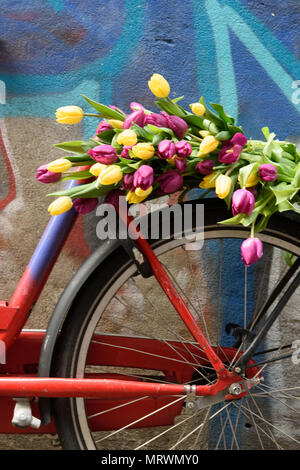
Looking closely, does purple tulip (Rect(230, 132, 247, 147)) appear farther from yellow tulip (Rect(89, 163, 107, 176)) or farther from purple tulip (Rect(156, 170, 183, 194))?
yellow tulip (Rect(89, 163, 107, 176))

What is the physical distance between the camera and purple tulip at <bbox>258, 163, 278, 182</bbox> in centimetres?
111

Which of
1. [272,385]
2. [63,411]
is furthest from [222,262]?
[63,411]

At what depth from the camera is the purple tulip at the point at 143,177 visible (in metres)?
1.11

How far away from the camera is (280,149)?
1.20 meters

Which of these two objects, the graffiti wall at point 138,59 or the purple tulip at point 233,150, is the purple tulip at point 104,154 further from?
the graffiti wall at point 138,59

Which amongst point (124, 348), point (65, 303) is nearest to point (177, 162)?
point (65, 303)

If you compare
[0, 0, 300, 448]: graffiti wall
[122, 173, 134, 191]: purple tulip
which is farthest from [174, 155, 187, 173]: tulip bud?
[0, 0, 300, 448]: graffiti wall

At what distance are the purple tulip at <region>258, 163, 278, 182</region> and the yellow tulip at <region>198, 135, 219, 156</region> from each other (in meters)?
0.12

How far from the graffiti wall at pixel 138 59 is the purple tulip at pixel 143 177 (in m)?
0.61

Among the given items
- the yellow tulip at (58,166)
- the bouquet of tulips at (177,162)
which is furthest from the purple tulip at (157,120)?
the yellow tulip at (58,166)

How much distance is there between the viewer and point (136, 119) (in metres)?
1.15

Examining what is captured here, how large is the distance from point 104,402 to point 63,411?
0.49 feet

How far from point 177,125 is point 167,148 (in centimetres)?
9

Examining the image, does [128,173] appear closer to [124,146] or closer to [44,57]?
[124,146]
